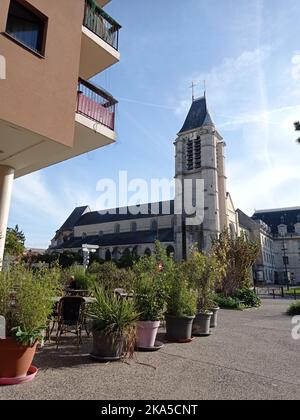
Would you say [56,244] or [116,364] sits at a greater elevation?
[56,244]

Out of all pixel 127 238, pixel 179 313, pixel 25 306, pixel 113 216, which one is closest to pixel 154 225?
pixel 127 238

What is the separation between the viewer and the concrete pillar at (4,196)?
922 cm

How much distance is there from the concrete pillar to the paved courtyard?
3.67 m

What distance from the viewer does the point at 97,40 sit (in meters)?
9.99

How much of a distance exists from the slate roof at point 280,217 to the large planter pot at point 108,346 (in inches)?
3572

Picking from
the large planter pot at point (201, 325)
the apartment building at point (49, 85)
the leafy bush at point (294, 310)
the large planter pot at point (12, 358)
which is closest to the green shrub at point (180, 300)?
the large planter pot at point (201, 325)

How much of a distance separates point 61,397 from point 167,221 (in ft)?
218

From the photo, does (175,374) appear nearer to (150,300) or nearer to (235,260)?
(150,300)

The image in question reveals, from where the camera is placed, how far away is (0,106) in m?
6.88

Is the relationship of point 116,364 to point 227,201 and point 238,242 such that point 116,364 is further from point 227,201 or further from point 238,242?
point 227,201

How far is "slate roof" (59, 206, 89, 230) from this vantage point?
280 ft

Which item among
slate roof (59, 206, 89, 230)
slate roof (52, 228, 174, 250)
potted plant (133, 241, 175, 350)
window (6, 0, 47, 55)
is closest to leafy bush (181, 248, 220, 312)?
potted plant (133, 241, 175, 350)

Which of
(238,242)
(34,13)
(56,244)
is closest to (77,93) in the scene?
(34,13)
